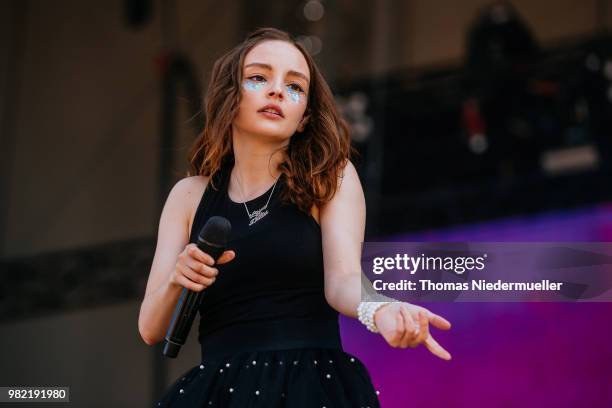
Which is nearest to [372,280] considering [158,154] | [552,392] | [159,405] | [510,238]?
[159,405]

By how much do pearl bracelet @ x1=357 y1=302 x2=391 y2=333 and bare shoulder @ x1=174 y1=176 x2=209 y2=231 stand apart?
1.74ft

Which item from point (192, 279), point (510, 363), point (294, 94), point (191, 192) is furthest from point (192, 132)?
point (192, 279)

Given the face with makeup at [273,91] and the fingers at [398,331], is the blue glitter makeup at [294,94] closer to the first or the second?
the face with makeup at [273,91]

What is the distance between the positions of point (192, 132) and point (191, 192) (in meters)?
3.69

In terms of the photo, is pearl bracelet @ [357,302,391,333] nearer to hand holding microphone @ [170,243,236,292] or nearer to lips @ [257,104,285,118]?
hand holding microphone @ [170,243,236,292]

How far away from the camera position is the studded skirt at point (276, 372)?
1.71 meters

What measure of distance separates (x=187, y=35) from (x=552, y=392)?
19.9ft

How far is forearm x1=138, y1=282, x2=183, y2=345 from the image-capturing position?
1.79m

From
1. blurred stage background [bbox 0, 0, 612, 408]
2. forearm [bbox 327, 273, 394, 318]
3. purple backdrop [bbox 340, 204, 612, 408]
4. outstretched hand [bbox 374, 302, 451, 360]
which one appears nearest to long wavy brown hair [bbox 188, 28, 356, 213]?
forearm [bbox 327, 273, 394, 318]

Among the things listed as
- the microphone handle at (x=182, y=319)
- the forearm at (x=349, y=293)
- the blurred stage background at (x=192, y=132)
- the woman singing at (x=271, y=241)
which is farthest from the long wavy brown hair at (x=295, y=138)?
the blurred stage background at (x=192, y=132)

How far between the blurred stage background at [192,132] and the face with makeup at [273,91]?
11.4ft

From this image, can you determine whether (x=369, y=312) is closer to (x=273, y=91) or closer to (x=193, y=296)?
(x=193, y=296)

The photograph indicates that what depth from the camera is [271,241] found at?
5.95 ft

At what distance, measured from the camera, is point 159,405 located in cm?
182
